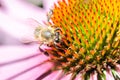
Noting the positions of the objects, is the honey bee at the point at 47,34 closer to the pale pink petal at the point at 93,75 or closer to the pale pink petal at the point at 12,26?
the pale pink petal at the point at 93,75

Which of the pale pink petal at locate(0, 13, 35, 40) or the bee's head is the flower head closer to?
the bee's head

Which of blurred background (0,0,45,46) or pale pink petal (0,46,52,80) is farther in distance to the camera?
blurred background (0,0,45,46)

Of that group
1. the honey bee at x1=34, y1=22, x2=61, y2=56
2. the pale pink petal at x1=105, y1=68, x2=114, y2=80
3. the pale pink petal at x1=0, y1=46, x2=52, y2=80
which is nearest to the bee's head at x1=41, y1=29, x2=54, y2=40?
the honey bee at x1=34, y1=22, x2=61, y2=56

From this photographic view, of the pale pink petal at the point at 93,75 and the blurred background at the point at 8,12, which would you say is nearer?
the pale pink petal at the point at 93,75

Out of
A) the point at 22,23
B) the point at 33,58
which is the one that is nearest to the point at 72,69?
the point at 33,58

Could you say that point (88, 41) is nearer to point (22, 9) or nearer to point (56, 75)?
point (56, 75)

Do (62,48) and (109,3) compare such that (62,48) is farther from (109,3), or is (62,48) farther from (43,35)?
(109,3)

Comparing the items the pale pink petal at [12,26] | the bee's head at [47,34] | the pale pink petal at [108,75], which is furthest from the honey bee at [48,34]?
the pale pink petal at [12,26]

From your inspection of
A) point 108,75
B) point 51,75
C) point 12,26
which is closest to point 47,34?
point 51,75
